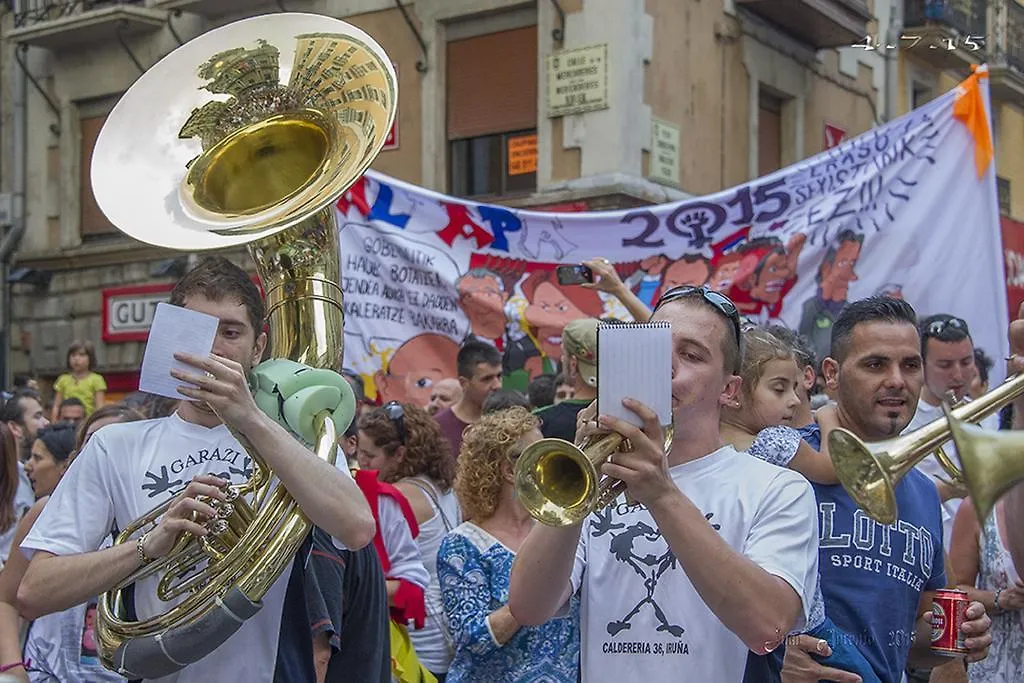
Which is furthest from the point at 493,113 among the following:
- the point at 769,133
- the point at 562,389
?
the point at 562,389

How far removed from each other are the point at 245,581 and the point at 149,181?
1219 millimetres

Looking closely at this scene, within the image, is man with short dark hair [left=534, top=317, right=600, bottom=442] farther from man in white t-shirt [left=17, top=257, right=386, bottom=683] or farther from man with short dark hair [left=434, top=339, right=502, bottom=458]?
man in white t-shirt [left=17, top=257, right=386, bottom=683]

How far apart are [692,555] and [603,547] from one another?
0.37 meters

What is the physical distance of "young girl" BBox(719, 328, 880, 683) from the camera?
2983 mm

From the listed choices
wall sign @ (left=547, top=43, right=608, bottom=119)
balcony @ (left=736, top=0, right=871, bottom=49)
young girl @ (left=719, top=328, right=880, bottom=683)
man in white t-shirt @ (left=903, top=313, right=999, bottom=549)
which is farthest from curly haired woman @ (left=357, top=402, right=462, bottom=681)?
balcony @ (left=736, top=0, right=871, bottom=49)

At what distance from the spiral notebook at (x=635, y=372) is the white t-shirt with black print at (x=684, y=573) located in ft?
1.15

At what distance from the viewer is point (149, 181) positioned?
3783 mm

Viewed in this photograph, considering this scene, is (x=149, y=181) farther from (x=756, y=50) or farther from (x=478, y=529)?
(x=756, y=50)

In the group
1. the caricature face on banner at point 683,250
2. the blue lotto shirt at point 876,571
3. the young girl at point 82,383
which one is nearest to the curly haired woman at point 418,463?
the caricature face on banner at point 683,250

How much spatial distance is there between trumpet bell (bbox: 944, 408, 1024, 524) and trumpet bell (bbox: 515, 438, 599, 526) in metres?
0.70

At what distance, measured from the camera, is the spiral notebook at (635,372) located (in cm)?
255

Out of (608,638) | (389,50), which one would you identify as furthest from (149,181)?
(389,50)

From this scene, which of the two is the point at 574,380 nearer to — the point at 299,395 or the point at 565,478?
the point at 299,395

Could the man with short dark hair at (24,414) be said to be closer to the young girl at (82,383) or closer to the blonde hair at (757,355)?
the young girl at (82,383)
